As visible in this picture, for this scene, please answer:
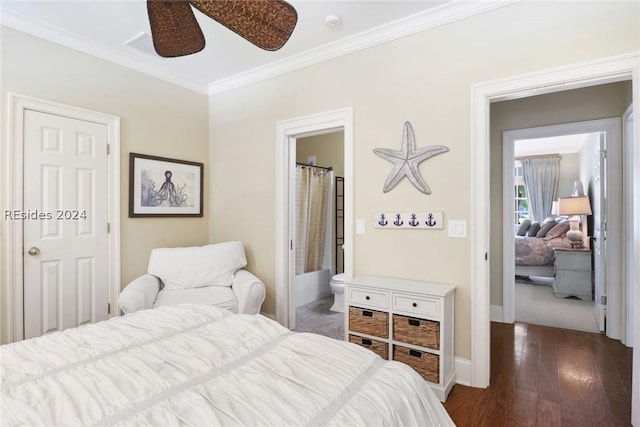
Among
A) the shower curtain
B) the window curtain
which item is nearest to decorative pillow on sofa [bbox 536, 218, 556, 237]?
the window curtain

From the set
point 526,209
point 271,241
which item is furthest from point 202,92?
point 526,209

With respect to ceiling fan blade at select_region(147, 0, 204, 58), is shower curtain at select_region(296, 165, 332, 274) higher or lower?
lower

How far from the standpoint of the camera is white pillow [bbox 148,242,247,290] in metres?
3.22

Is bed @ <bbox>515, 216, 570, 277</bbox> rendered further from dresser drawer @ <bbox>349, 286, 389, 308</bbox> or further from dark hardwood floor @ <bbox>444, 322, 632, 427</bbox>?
dresser drawer @ <bbox>349, 286, 389, 308</bbox>

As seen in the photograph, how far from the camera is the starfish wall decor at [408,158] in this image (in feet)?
8.59

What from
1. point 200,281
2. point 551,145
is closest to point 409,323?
point 200,281

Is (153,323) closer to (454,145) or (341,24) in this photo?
(454,145)

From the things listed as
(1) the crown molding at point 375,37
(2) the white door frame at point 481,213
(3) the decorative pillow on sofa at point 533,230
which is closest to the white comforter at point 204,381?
(2) the white door frame at point 481,213

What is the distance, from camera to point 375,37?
9.34 feet

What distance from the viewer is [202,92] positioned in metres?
3.98

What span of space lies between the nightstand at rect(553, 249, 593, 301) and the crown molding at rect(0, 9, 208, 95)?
17.7 feet

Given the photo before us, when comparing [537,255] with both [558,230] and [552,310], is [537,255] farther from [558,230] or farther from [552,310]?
[552,310]

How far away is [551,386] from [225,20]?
3.06 m

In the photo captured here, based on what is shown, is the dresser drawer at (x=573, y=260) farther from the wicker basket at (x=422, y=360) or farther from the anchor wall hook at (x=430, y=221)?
the wicker basket at (x=422, y=360)
